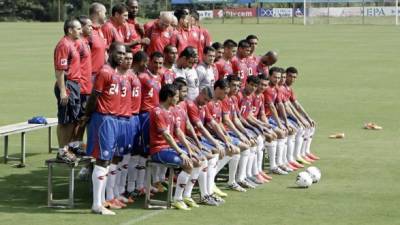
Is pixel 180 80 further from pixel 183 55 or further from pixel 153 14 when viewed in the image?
pixel 153 14

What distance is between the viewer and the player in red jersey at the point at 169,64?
1317 centimetres

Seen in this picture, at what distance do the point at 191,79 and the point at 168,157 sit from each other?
2.15 meters

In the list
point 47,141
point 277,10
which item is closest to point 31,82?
point 47,141

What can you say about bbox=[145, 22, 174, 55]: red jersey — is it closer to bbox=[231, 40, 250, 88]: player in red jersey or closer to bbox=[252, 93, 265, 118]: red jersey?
bbox=[231, 40, 250, 88]: player in red jersey

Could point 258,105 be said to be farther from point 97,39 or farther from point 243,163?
point 97,39

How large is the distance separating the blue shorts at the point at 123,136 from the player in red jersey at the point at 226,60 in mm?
3043

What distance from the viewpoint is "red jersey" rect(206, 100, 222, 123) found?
13442 mm

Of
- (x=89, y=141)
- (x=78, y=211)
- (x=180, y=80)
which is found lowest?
(x=78, y=211)

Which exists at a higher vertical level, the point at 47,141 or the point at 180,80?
the point at 180,80

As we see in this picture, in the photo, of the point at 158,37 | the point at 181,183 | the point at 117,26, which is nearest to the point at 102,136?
the point at 181,183

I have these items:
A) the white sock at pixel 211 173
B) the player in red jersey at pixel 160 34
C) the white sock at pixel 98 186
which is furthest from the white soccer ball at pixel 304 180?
the white sock at pixel 98 186

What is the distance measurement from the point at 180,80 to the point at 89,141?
140cm

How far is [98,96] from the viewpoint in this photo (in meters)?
12.0

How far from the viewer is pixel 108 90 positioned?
12.0m
